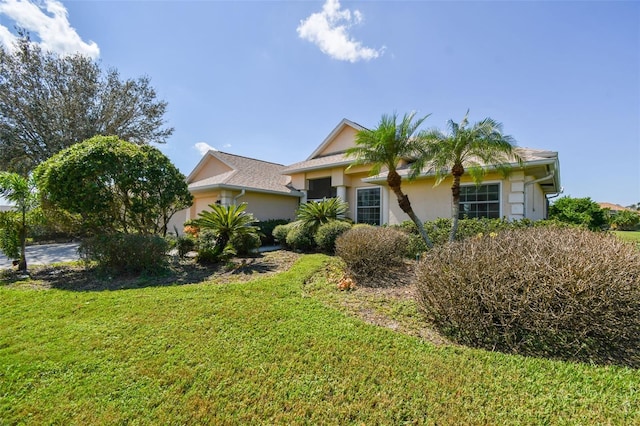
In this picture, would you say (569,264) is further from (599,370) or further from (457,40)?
(457,40)

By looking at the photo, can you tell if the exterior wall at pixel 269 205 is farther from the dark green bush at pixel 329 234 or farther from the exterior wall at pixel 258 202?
the dark green bush at pixel 329 234

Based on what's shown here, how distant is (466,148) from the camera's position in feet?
30.4

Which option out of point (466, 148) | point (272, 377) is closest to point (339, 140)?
point (466, 148)

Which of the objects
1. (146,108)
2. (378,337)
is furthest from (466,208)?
(146,108)

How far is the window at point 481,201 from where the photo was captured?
11.3 m

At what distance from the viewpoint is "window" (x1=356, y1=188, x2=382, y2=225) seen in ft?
50.1

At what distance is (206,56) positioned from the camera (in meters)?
11.1

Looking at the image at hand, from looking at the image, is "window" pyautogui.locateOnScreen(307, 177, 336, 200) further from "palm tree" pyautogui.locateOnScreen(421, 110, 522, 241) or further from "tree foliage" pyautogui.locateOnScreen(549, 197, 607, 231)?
"tree foliage" pyautogui.locateOnScreen(549, 197, 607, 231)

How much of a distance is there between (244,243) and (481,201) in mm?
9805

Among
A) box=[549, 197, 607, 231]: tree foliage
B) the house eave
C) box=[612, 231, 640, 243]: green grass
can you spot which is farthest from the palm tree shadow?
box=[549, 197, 607, 231]: tree foliage

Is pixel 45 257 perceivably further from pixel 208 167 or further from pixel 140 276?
pixel 208 167

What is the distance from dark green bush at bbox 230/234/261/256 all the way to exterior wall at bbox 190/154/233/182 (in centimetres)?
964

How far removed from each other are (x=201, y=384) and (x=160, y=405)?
41 cm

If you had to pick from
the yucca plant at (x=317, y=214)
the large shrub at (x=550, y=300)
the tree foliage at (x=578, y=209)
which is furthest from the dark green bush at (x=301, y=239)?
the tree foliage at (x=578, y=209)
